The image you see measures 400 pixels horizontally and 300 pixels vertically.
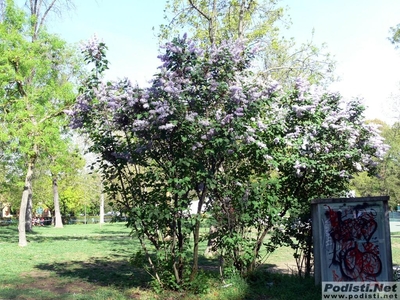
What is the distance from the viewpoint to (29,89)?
56.3 feet

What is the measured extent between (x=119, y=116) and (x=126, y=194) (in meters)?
1.31

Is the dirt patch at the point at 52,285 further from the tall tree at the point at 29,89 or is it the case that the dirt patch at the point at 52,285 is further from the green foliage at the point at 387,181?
the green foliage at the point at 387,181

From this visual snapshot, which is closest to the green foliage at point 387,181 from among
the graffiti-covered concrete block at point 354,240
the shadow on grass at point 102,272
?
the shadow on grass at point 102,272

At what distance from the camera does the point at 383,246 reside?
6738 mm

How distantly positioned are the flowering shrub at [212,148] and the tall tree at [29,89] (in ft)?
31.5

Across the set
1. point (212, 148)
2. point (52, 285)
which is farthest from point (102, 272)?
point (212, 148)

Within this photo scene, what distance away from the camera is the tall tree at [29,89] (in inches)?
639

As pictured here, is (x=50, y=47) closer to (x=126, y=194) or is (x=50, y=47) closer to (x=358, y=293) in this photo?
(x=126, y=194)

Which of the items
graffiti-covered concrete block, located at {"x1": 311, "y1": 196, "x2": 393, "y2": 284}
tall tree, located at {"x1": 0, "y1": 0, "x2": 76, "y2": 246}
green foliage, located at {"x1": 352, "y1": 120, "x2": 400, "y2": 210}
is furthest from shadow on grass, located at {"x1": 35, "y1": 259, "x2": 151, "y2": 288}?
green foliage, located at {"x1": 352, "y1": 120, "x2": 400, "y2": 210}

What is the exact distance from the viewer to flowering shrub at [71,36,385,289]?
6.86 metres

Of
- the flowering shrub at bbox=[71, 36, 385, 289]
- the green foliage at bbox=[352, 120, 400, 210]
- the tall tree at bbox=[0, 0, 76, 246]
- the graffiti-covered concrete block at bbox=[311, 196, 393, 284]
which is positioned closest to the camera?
the graffiti-covered concrete block at bbox=[311, 196, 393, 284]

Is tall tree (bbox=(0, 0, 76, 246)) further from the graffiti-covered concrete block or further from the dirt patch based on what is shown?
the graffiti-covered concrete block

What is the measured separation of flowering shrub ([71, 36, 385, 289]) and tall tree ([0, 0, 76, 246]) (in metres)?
9.62

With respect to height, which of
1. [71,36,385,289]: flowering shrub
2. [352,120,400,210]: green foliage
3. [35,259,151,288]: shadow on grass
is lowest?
[35,259,151,288]: shadow on grass
